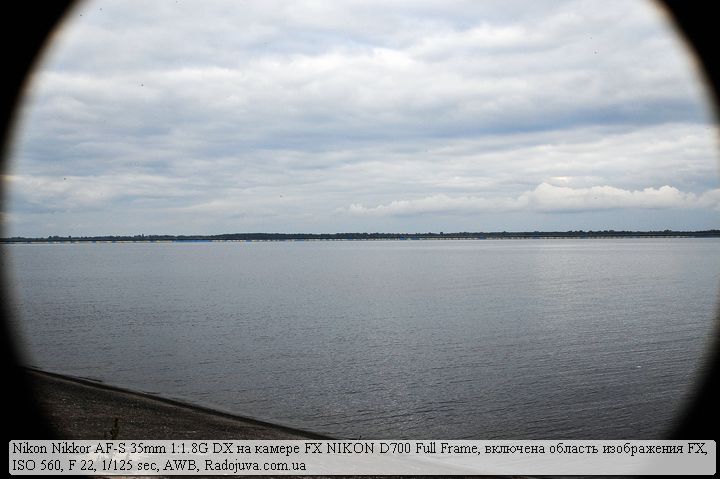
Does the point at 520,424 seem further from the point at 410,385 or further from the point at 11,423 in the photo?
the point at 11,423

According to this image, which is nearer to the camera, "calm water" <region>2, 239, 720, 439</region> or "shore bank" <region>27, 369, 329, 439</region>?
"shore bank" <region>27, 369, 329, 439</region>

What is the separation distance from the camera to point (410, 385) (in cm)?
2259

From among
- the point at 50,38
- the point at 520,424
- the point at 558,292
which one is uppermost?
the point at 50,38

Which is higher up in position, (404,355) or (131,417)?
(404,355)

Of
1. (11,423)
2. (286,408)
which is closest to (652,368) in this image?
(286,408)

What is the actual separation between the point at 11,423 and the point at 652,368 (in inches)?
974

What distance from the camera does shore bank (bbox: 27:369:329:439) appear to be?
14.1 metres

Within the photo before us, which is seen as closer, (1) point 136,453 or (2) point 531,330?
(1) point 136,453

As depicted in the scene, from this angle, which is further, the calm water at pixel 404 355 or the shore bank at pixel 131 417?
the calm water at pixel 404 355

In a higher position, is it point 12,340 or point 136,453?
point 12,340

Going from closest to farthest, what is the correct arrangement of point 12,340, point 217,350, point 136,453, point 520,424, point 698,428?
1. point 136,453
2. point 698,428
3. point 520,424
4. point 217,350
5. point 12,340

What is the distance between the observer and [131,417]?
16062 mm

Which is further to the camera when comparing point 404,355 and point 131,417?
point 404,355

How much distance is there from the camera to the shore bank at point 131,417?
14.1 m
